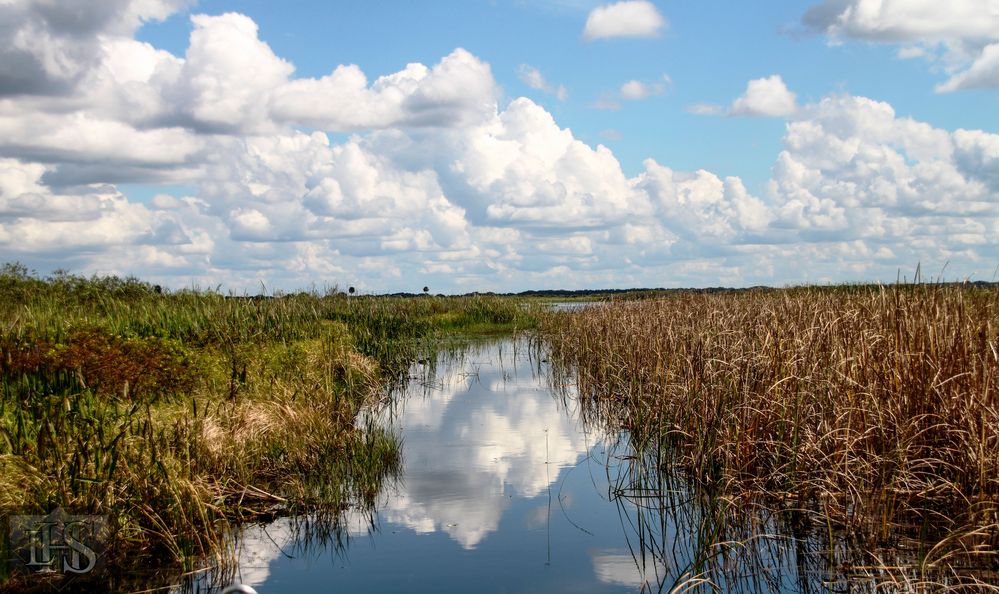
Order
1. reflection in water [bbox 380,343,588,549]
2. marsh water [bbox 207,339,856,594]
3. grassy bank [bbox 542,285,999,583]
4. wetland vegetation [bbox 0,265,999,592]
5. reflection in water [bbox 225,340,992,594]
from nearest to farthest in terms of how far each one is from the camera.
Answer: grassy bank [bbox 542,285,999,583]
wetland vegetation [bbox 0,265,999,592]
reflection in water [bbox 225,340,992,594]
marsh water [bbox 207,339,856,594]
reflection in water [bbox 380,343,588,549]

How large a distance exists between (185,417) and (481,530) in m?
3.37

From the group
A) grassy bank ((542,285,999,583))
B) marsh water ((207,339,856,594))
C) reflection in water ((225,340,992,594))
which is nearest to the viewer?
grassy bank ((542,285,999,583))

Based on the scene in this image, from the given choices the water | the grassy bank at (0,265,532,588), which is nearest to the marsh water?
the water

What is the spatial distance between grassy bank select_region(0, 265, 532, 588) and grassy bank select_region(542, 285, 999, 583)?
4401 mm

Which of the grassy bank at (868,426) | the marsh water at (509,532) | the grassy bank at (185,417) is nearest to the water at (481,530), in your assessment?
the marsh water at (509,532)

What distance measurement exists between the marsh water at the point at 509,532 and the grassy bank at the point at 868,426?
2.22ft

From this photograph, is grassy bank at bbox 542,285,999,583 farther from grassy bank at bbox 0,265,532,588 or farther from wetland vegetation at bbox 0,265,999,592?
grassy bank at bbox 0,265,532,588

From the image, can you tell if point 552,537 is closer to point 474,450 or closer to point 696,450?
point 696,450

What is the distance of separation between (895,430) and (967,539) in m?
1.10

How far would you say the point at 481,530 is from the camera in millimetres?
8203

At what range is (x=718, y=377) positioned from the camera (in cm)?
900

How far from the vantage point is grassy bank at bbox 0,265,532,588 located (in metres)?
6.80

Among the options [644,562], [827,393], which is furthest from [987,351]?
[644,562]

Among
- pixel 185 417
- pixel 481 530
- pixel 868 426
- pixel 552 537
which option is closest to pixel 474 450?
pixel 481 530
